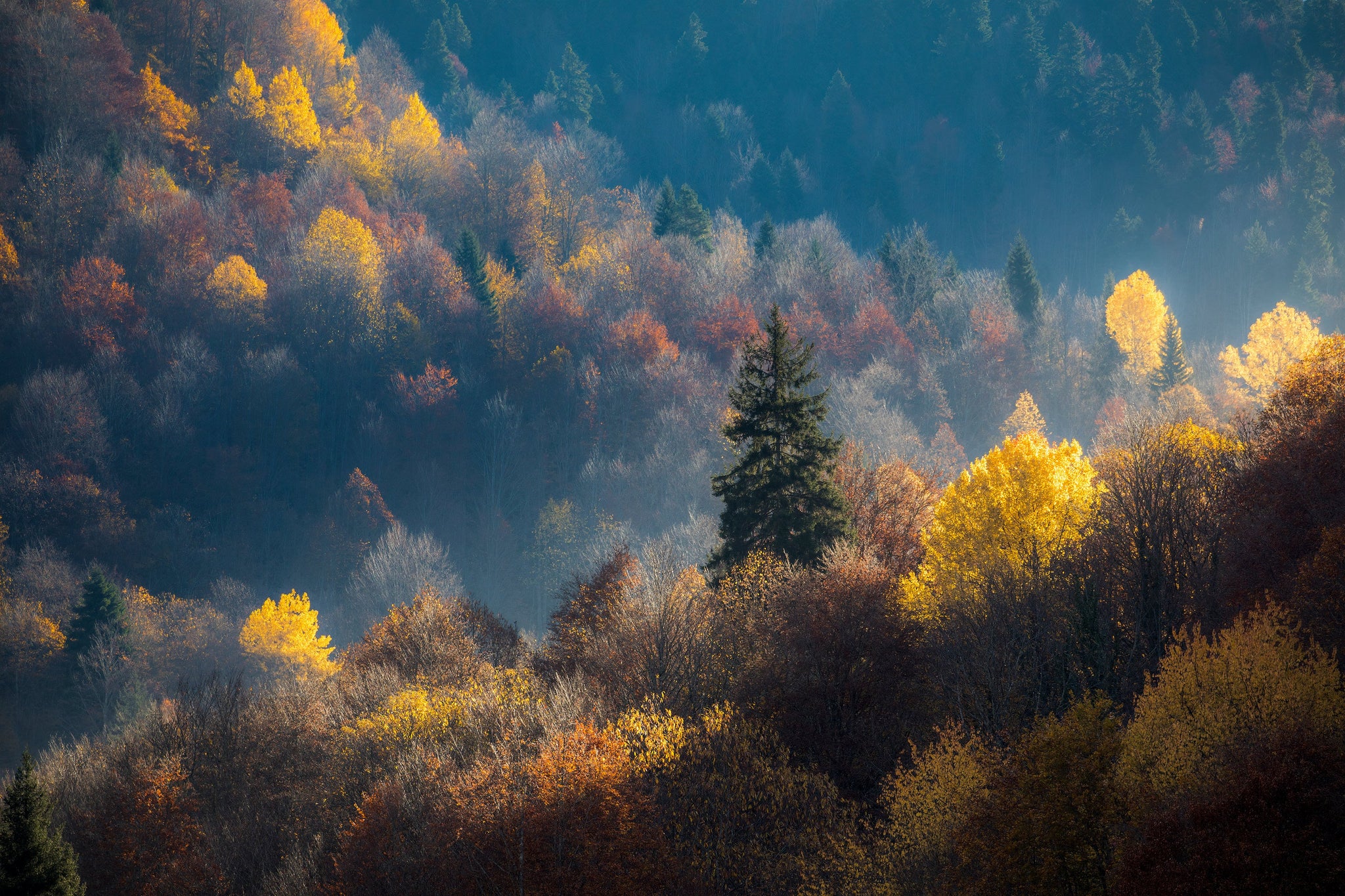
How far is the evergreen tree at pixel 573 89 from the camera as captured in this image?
534 feet

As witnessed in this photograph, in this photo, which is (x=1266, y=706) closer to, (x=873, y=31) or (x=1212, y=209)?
(x=1212, y=209)

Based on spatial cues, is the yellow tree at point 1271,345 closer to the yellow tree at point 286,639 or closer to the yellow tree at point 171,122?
the yellow tree at point 286,639

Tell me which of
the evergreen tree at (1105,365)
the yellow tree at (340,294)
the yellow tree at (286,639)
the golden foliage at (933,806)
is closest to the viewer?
the golden foliage at (933,806)

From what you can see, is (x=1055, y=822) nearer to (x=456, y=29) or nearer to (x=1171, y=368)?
(x=1171, y=368)

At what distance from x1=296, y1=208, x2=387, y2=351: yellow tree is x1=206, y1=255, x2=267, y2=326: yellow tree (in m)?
4.36

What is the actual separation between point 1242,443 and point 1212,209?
5101 inches

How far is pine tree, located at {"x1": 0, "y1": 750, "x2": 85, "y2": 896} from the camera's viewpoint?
83.1ft

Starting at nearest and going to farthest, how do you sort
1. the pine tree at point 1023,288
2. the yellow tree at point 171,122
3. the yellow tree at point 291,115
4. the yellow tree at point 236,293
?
the yellow tree at point 236,293
the pine tree at point 1023,288
the yellow tree at point 171,122
the yellow tree at point 291,115

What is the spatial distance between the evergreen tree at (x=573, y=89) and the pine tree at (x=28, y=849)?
496 feet

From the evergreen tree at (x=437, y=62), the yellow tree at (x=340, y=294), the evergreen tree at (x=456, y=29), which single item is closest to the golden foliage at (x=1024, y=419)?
the yellow tree at (x=340, y=294)

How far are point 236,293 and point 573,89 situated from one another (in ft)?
267

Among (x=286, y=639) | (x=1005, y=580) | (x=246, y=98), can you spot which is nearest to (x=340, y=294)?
(x=246, y=98)

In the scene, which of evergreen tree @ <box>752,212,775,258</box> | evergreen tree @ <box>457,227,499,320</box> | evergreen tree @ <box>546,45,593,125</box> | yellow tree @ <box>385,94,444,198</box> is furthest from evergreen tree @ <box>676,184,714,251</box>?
evergreen tree @ <box>546,45,593,125</box>

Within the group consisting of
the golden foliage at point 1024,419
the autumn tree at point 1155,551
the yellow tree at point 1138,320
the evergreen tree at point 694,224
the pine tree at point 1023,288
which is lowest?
the autumn tree at point 1155,551
